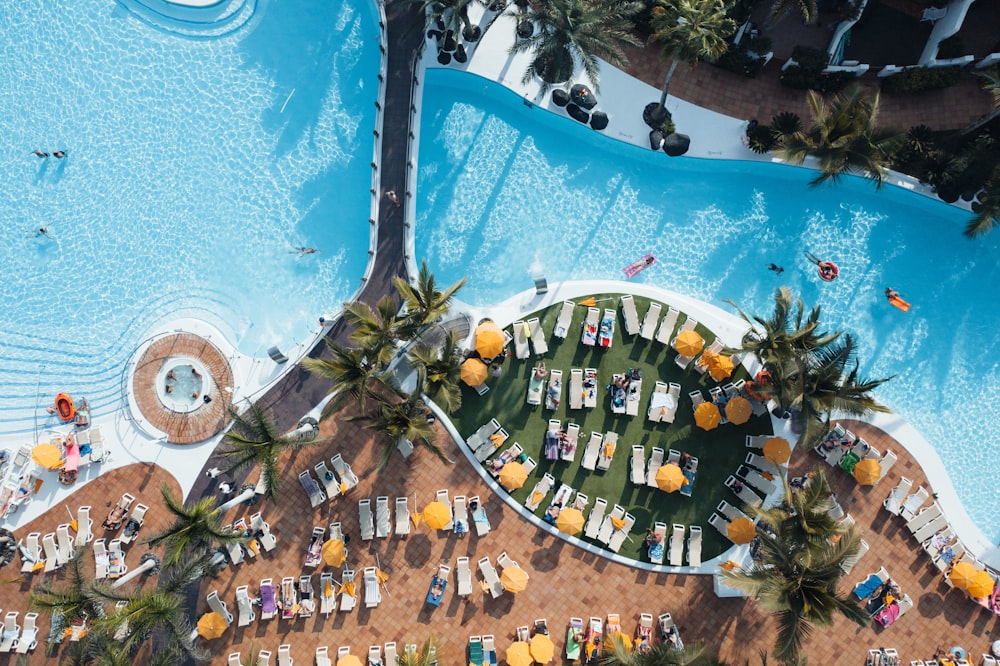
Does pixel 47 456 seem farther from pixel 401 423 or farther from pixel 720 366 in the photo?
pixel 720 366

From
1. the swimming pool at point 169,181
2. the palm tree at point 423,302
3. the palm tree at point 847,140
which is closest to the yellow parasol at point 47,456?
the swimming pool at point 169,181

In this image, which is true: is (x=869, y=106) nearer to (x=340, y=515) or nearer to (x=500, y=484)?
(x=500, y=484)

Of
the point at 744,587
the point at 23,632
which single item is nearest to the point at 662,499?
the point at 744,587

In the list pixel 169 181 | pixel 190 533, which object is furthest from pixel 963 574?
pixel 169 181

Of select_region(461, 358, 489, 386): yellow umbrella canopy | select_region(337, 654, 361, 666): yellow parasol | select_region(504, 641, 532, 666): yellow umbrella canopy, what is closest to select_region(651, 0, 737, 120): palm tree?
select_region(461, 358, 489, 386): yellow umbrella canopy

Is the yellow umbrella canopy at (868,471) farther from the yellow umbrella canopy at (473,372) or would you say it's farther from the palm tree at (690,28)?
the palm tree at (690,28)

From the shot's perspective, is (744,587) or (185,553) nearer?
(744,587)
